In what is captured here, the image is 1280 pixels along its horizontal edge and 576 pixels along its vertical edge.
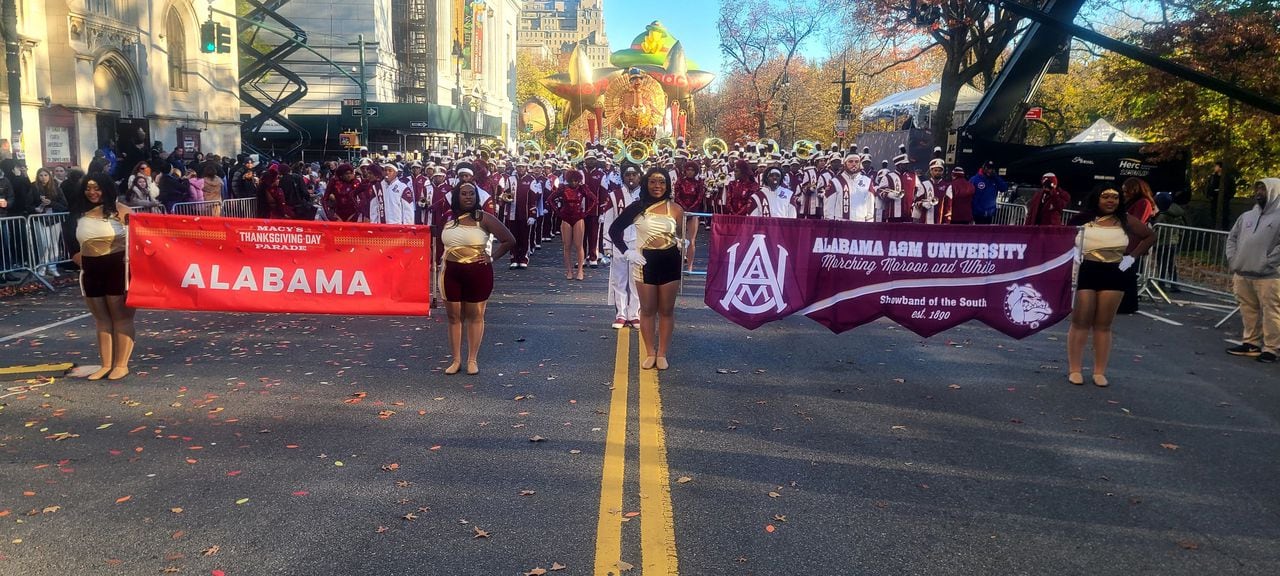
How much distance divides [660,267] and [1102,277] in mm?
3611

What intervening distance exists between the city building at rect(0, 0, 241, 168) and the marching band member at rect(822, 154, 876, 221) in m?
15.5

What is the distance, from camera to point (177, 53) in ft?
104

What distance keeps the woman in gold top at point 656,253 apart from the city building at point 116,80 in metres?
16.1

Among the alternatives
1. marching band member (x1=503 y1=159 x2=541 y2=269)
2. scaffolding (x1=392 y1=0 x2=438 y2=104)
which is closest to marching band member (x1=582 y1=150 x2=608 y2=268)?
marching band member (x1=503 y1=159 x2=541 y2=269)

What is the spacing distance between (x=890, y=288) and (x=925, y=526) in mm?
3882

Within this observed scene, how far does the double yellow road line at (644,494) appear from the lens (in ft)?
14.3

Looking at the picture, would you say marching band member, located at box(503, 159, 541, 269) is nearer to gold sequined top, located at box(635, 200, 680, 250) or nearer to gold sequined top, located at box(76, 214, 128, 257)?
gold sequined top, located at box(635, 200, 680, 250)

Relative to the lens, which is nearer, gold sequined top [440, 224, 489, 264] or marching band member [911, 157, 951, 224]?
gold sequined top [440, 224, 489, 264]

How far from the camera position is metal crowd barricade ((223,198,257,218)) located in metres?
17.9

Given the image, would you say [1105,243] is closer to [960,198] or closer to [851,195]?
[960,198]

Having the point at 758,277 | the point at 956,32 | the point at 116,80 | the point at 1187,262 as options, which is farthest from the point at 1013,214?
the point at 116,80

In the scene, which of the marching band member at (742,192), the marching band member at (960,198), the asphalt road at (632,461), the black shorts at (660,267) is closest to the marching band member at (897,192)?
the marching band member at (960,198)

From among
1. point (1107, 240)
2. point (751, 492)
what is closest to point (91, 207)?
point (751, 492)

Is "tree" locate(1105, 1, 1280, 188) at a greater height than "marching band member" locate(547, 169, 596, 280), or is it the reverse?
"tree" locate(1105, 1, 1280, 188)
